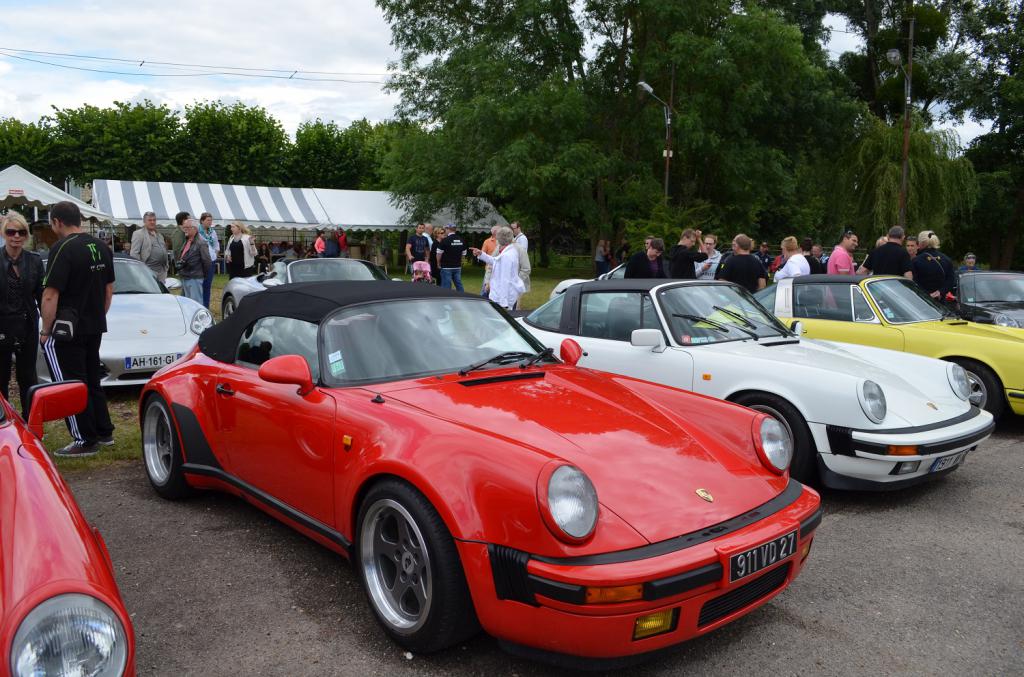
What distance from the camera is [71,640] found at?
5.77ft

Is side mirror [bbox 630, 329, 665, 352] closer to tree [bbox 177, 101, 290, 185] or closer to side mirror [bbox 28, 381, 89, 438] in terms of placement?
side mirror [bbox 28, 381, 89, 438]

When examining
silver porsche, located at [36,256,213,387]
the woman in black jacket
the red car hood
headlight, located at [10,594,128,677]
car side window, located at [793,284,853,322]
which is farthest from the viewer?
the woman in black jacket

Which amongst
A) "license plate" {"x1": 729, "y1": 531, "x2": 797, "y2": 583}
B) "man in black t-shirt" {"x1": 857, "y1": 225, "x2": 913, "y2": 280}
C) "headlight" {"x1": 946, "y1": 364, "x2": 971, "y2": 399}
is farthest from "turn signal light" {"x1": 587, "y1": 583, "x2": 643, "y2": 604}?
"man in black t-shirt" {"x1": 857, "y1": 225, "x2": 913, "y2": 280}

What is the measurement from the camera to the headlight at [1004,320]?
8.66 m

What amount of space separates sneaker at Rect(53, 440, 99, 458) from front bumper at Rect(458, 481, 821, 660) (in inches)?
164

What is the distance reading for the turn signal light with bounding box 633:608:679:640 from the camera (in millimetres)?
2606

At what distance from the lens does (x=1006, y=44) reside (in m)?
30.6

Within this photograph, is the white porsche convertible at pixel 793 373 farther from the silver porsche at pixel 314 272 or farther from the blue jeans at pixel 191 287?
the blue jeans at pixel 191 287

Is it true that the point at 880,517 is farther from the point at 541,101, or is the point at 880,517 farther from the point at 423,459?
the point at 541,101

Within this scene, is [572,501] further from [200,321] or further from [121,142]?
[121,142]

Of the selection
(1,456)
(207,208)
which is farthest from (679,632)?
(207,208)

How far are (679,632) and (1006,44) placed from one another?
35731mm

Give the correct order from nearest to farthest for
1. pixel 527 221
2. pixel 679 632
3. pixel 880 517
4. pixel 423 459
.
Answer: pixel 679 632 < pixel 423 459 < pixel 880 517 < pixel 527 221

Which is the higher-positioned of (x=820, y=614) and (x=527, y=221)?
(x=527, y=221)
